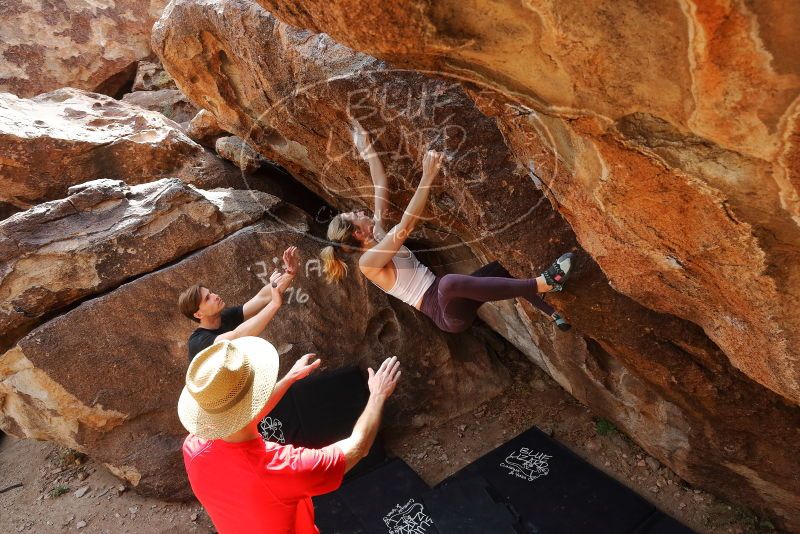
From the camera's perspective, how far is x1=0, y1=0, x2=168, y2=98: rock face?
7.25 m

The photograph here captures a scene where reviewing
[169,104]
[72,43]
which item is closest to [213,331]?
[169,104]

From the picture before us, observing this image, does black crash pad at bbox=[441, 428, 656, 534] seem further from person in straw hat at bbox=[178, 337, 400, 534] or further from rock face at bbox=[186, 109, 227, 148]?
rock face at bbox=[186, 109, 227, 148]

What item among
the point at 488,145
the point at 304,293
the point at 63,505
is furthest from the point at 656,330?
the point at 63,505

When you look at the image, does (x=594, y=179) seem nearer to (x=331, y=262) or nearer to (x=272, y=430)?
(x=331, y=262)

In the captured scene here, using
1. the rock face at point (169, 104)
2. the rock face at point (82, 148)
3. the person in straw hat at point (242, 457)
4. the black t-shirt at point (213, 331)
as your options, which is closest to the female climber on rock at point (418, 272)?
the black t-shirt at point (213, 331)

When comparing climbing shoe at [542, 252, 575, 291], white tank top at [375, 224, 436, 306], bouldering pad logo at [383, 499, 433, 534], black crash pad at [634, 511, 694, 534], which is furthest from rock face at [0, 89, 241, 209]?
black crash pad at [634, 511, 694, 534]

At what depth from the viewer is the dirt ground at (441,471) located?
3.82 m

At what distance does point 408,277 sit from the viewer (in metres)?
3.20

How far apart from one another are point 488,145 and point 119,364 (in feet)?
9.99

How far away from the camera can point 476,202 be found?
2.87 metres

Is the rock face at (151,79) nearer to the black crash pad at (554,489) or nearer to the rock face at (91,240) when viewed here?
the rock face at (91,240)

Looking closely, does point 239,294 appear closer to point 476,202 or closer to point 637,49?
point 476,202

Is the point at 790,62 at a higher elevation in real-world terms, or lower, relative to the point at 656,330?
higher

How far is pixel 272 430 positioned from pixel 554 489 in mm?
2062
